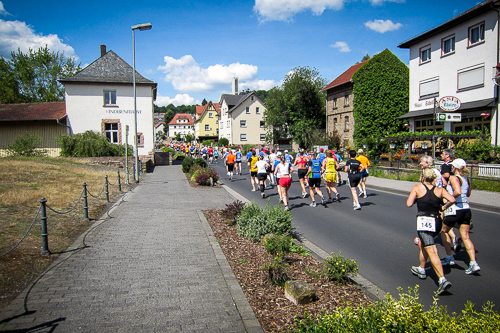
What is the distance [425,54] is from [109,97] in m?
28.2

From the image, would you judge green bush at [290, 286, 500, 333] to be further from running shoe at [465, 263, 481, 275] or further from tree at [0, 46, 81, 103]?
tree at [0, 46, 81, 103]

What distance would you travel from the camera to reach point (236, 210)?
26.7 feet

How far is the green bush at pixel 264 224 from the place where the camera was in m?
6.52

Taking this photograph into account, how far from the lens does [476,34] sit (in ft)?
75.0

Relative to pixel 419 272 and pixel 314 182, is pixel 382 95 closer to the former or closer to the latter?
pixel 314 182

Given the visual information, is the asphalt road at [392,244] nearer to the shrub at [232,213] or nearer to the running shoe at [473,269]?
the running shoe at [473,269]

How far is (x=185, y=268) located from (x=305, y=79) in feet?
147

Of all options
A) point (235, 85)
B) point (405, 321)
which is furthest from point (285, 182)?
point (235, 85)

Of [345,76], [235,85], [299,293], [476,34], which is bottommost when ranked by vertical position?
[299,293]

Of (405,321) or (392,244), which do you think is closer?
(405,321)

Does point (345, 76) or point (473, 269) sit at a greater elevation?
point (345, 76)

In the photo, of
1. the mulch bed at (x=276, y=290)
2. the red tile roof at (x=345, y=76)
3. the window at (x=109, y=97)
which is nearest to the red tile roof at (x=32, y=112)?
the window at (x=109, y=97)

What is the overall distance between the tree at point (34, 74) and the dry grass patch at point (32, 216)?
38.7m

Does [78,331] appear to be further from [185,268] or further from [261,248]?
[261,248]
